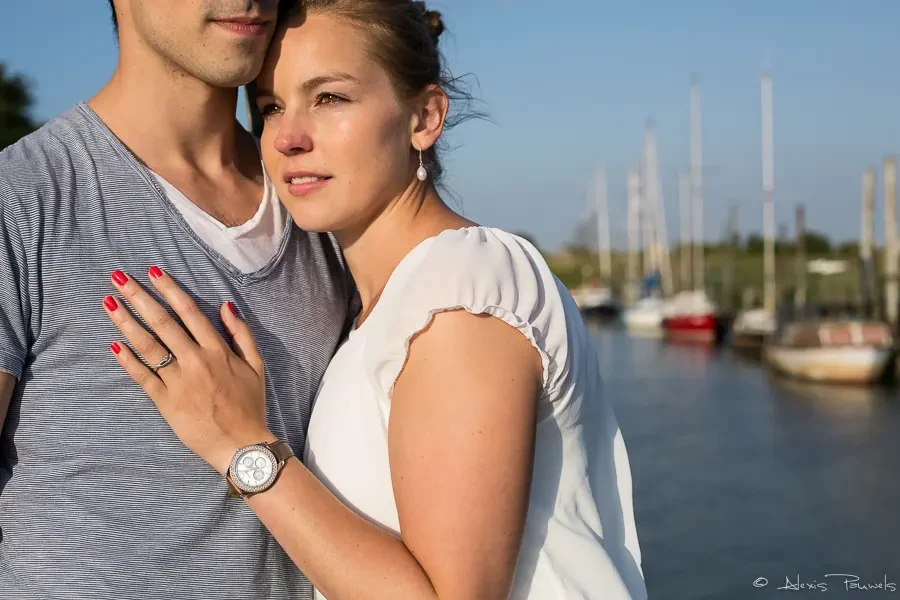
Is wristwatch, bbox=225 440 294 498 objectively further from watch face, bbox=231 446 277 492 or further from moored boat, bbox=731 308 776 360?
moored boat, bbox=731 308 776 360

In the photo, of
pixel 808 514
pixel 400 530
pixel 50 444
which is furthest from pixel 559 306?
pixel 808 514

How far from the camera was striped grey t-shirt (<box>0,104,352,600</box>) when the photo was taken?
6.91 ft

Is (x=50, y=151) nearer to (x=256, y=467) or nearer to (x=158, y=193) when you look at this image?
(x=158, y=193)

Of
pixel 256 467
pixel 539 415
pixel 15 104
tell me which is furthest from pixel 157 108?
pixel 15 104

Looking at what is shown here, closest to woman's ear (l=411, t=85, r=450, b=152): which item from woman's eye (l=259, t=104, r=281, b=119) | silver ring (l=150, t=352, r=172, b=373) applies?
woman's eye (l=259, t=104, r=281, b=119)

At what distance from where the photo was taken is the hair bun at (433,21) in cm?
259

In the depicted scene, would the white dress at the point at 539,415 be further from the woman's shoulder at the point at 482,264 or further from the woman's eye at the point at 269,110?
the woman's eye at the point at 269,110

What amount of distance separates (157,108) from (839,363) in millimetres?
26716

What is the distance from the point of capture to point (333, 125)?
2.35m

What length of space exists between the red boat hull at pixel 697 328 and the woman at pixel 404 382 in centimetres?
3962

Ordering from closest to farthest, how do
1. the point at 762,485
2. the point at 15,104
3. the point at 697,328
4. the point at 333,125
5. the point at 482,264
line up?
the point at 482,264, the point at 333,125, the point at 762,485, the point at 15,104, the point at 697,328

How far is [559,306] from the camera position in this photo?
2.07 m

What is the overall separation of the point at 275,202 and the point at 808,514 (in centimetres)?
1587

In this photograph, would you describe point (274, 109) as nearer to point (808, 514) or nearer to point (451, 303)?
point (451, 303)
